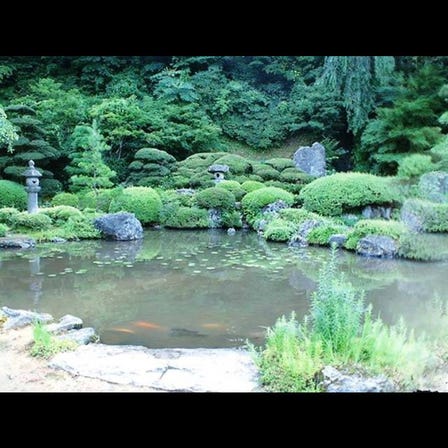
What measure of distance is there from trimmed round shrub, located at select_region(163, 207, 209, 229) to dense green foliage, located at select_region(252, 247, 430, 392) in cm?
874

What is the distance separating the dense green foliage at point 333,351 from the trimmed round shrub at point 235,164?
11301mm

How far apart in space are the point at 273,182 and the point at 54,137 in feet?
21.6

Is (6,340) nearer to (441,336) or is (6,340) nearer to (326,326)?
(326,326)

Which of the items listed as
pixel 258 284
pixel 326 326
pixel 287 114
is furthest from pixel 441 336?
pixel 287 114

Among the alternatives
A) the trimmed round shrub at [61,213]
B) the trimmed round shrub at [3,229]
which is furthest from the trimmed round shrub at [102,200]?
the trimmed round shrub at [3,229]

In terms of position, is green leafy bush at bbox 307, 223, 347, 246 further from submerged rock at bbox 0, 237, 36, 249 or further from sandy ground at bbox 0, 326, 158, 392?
sandy ground at bbox 0, 326, 158, 392

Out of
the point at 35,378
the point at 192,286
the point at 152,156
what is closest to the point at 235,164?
the point at 152,156

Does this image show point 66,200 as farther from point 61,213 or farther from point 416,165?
point 416,165

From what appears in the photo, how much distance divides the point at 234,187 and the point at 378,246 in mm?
5080

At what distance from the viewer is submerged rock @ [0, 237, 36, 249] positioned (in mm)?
Answer: 9729

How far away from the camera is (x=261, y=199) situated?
1273cm

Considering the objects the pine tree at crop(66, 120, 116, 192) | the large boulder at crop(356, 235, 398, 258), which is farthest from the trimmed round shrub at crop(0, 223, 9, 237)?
the large boulder at crop(356, 235, 398, 258)

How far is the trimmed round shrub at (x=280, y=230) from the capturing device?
10.8 m
